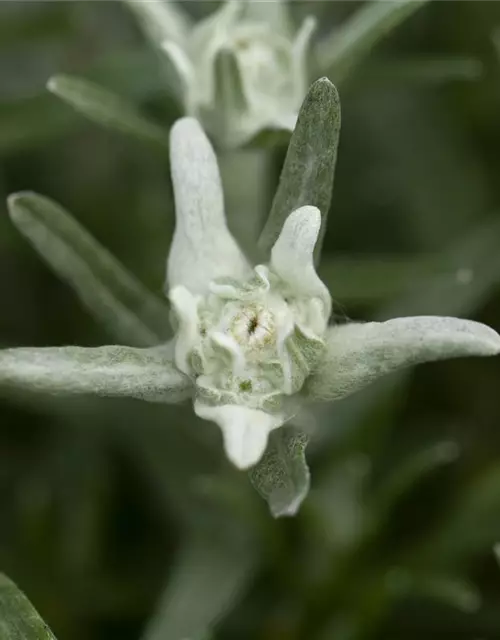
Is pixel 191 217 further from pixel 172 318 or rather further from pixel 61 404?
pixel 61 404

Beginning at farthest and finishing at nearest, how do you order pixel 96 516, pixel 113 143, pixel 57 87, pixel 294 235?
pixel 113 143
pixel 96 516
pixel 57 87
pixel 294 235

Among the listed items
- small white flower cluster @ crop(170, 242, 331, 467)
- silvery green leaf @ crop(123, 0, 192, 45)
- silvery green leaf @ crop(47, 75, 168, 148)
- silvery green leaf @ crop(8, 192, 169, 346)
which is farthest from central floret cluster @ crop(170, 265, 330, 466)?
silvery green leaf @ crop(123, 0, 192, 45)

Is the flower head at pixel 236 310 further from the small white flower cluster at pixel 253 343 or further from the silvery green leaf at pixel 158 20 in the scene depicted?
the silvery green leaf at pixel 158 20

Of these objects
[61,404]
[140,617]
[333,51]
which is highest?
[333,51]

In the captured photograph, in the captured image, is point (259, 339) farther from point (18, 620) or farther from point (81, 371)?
point (18, 620)

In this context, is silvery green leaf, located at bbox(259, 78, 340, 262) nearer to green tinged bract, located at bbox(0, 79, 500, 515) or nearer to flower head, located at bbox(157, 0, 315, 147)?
green tinged bract, located at bbox(0, 79, 500, 515)

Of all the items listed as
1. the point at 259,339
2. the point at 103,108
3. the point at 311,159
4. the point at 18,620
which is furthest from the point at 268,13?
the point at 18,620

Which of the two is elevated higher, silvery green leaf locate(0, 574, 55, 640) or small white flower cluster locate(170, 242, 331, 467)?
small white flower cluster locate(170, 242, 331, 467)

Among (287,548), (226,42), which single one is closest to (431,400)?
(287,548)

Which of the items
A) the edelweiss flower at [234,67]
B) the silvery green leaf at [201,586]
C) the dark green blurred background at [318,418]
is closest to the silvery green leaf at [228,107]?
the edelweiss flower at [234,67]
